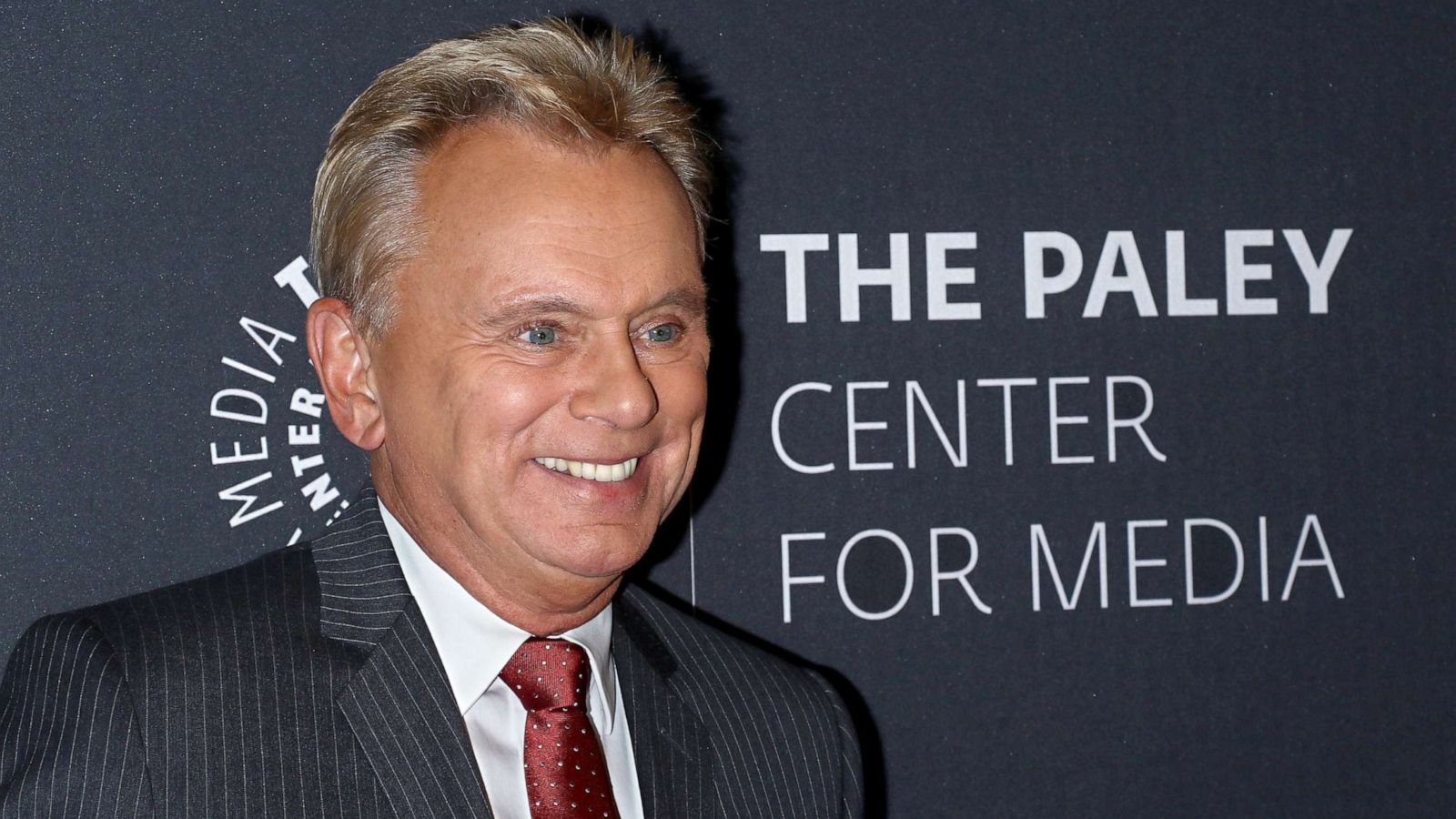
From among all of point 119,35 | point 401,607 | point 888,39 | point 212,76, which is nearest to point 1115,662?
point 888,39

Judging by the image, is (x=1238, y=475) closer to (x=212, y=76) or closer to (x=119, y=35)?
(x=212, y=76)

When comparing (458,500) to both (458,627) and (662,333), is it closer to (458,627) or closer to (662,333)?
(458,627)

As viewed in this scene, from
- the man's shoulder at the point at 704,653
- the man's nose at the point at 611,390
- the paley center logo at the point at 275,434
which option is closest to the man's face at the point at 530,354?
the man's nose at the point at 611,390

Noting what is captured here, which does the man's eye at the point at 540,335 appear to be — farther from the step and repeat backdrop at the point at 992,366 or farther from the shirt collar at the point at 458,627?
the step and repeat backdrop at the point at 992,366

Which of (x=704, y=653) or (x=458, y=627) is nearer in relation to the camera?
(x=458, y=627)

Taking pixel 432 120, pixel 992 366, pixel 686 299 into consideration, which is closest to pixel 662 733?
pixel 686 299

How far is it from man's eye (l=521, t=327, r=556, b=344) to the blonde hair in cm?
13

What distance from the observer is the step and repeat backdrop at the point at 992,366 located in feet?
5.77

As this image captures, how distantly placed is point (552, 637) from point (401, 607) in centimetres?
15

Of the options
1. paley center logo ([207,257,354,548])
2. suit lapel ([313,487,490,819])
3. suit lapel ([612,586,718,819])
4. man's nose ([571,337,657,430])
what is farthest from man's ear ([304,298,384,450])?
paley center logo ([207,257,354,548])

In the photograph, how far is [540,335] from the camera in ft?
4.05

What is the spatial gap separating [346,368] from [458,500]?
0.60ft

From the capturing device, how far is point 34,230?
1.72 m

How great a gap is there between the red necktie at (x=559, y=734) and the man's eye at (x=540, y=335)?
0.96 ft
